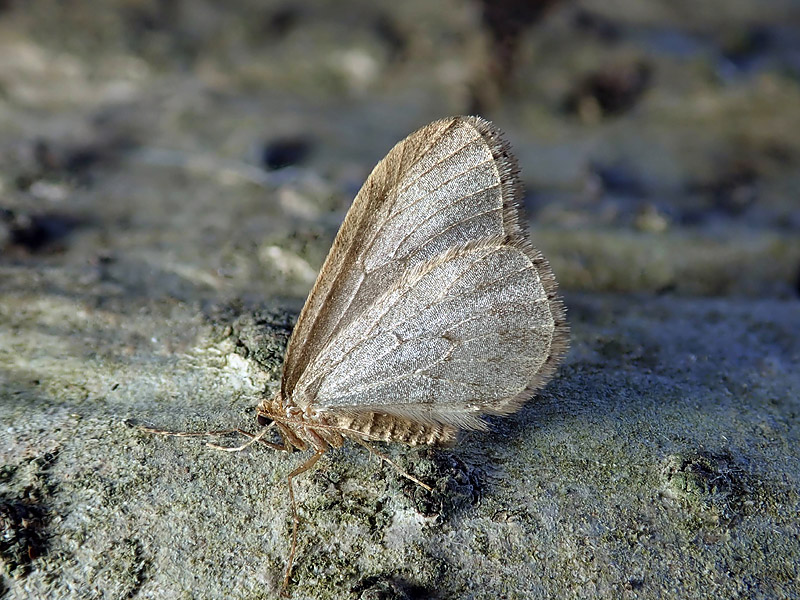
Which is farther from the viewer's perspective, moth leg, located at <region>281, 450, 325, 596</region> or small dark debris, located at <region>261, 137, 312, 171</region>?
small dark debris, located at <region>261, 137, 312, 171</region>

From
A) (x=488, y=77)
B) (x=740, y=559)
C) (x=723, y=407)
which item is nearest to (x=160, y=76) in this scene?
(x=488, y=77)

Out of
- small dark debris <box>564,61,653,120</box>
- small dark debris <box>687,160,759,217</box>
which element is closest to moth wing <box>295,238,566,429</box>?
small dark debris <box>687,160,759,217</box>

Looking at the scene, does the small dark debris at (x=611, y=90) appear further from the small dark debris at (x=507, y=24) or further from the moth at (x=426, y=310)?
the moth at (x=426, y=310)

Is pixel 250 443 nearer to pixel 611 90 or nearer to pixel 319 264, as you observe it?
pixel 319 264

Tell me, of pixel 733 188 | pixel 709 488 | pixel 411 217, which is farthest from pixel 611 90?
pixel 709 488

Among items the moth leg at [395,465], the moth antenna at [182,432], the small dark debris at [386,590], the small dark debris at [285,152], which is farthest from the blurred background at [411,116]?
the small dark debris at [386,590]

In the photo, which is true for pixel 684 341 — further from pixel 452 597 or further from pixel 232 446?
pixel 232 446

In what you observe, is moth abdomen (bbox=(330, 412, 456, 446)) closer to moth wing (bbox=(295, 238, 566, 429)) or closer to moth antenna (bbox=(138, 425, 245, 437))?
moth wing (bbox=(295, 238, 566, 429))

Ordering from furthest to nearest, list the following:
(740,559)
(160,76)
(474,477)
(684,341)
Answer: (160,76), (684,341), (474,477), (740,559)
